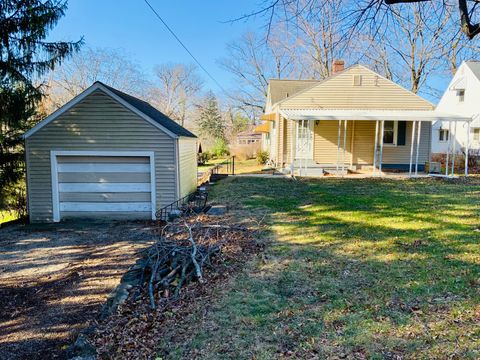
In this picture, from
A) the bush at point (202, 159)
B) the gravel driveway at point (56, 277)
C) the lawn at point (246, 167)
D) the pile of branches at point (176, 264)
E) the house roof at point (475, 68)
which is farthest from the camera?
the bush at point (202, 159)

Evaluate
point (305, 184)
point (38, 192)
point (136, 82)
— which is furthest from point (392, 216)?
point (136, 82)

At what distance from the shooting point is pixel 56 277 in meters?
5.83

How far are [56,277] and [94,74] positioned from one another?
3601 centimetres

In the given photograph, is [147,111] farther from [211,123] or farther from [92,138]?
[211,123]

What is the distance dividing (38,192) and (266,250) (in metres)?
7.85

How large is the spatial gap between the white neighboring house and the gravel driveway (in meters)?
23.7

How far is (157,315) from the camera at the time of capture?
3857mm

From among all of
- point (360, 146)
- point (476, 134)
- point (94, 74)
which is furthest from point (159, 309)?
point (94, 74)

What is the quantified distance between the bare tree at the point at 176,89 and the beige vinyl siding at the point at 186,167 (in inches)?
1440

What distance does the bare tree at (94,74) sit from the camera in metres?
33.5

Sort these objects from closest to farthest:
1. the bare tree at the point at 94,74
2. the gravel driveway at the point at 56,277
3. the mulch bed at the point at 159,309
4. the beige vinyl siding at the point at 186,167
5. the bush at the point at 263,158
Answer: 1. the mulch bed at the point at 159,309
2. the gravel driveway at the point at 56,277
3. the beige vinyl siding at the point at 186,167
4. the bush at the point at 263,158
5. the bare tree at the point at 94,74

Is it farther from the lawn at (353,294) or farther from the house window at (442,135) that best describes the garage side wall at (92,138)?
the house window at (442,135)

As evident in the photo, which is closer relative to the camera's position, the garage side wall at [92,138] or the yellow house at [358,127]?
the garage side wall at [92,138]

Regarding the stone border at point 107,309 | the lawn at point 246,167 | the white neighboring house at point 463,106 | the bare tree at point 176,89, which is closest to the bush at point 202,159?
the lawn at point 246,167
